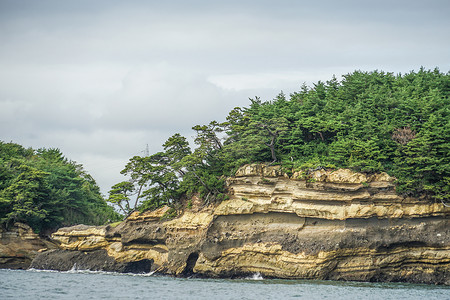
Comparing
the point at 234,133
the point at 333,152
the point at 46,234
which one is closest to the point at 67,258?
the point at 46,234

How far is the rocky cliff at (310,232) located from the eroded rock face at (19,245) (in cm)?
1415

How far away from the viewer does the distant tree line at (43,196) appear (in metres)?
52.3

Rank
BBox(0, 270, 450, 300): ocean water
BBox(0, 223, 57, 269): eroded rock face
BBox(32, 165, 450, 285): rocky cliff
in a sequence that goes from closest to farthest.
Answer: BBox(0, 270, 450, 300): ocean water
BBox(32, 165, 450, 285): rocky cliff
BBox(0, 223, 57, 269): eroded rock face

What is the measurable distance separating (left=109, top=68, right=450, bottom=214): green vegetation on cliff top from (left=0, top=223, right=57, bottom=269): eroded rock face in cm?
1072

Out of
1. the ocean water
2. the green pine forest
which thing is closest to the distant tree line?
the green pine forest

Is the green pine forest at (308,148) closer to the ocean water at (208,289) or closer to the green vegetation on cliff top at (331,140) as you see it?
the green vegetation on cliff top at (331,140)

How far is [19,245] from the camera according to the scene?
172 feet

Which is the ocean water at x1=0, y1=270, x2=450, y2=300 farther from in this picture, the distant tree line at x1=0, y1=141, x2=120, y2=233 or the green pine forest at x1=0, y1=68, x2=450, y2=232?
the distant tree line at x1=0, y1=141, x2=120, y2=233

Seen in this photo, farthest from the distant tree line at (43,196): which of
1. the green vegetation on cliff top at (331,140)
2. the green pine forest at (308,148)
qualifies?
the green vegetation on cliff top at (331,140)

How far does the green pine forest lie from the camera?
37.5m

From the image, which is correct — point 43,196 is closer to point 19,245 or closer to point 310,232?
point 19,245

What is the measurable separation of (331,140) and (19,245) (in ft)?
106

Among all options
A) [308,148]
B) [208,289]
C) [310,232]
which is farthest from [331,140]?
[208,289]

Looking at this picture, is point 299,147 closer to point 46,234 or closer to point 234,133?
point 234,133
